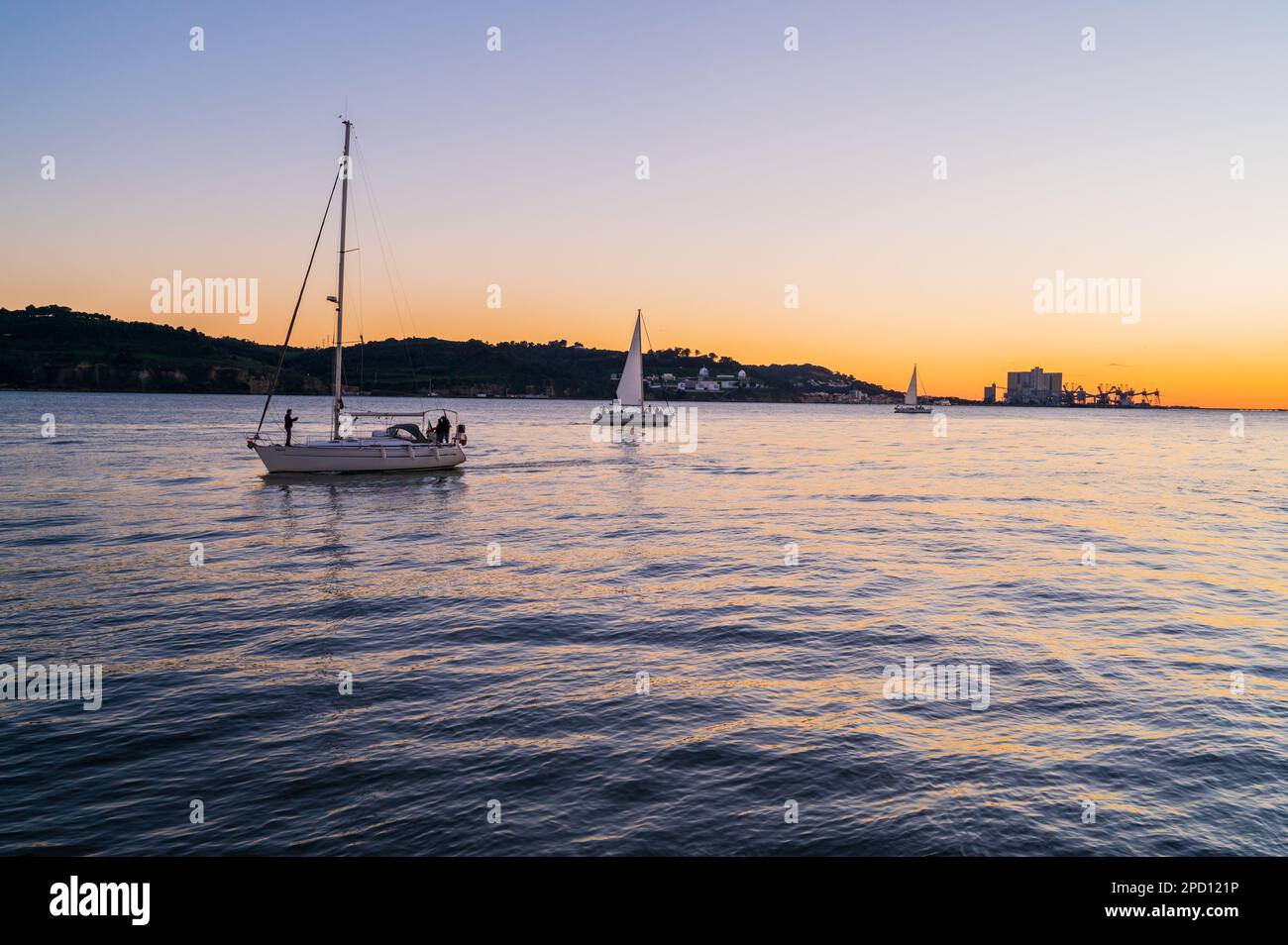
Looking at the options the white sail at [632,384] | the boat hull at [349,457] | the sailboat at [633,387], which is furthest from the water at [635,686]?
the white sail at [632,384]

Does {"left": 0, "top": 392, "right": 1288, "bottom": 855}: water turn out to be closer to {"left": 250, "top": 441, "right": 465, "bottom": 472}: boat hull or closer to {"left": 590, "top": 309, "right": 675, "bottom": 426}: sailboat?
{"left": 250, "top": 441, "right": 465, "bottom": 472}: boat hull

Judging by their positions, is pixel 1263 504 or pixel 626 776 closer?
pixel 626 776

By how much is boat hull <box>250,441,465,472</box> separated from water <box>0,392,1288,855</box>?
38.7ft

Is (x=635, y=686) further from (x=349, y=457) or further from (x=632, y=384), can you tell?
(x=632, y=384)

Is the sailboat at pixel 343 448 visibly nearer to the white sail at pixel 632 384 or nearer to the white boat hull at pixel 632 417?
the white boat hull at pixel 632 417

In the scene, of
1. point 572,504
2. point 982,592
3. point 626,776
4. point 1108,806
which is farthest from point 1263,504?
point 626,776

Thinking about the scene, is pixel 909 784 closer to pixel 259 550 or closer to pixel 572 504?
pixel 259 550

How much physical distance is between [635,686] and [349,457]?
35.8m

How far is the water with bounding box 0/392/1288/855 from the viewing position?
26.3ft

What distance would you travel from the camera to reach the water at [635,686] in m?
8.03

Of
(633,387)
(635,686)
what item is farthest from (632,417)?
(635,686)

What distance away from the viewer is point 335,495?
3756 centimetres

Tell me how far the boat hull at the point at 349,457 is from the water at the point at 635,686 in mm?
11805
